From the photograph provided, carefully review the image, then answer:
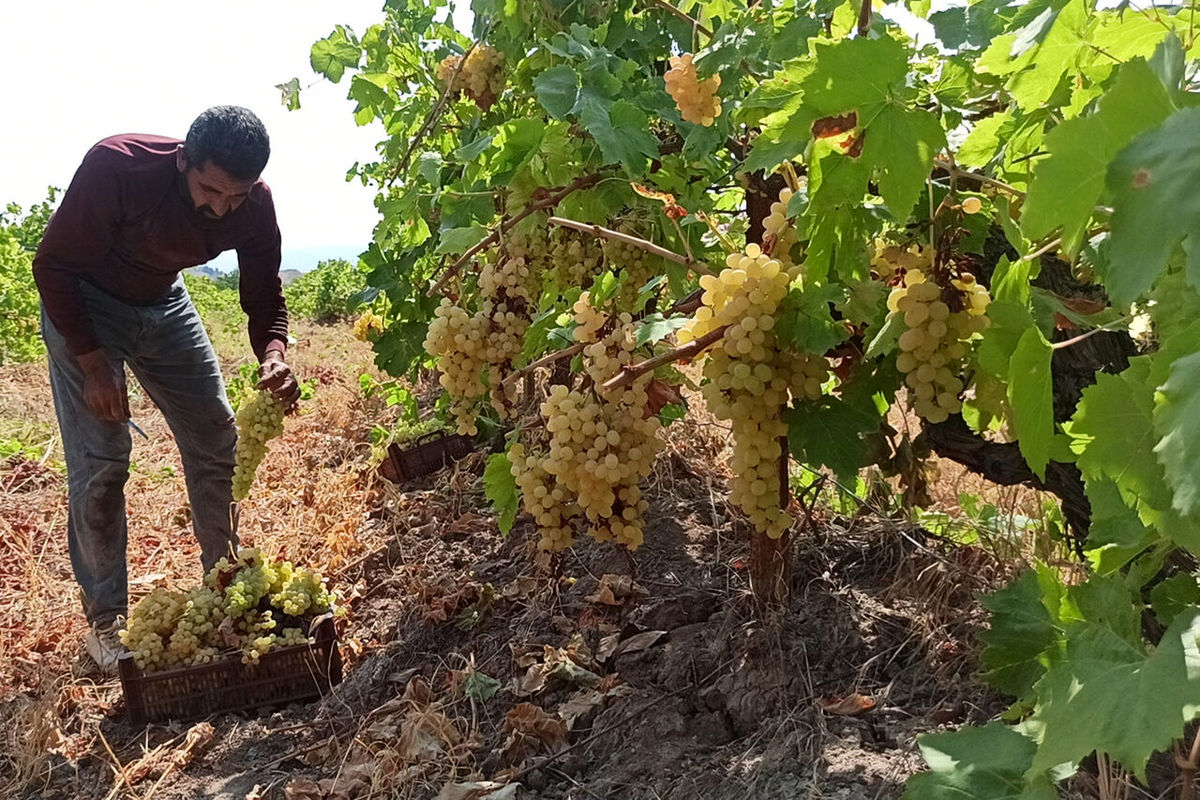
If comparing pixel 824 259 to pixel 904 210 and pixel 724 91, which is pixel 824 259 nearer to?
pixel 904 210

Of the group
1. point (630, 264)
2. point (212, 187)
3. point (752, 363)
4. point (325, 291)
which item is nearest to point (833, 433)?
point (752, 363)

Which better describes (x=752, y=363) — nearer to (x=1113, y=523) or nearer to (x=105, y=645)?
(x=1113, y=523)

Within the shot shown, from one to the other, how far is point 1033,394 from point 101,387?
11.4ft

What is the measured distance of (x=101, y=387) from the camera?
11.7ft

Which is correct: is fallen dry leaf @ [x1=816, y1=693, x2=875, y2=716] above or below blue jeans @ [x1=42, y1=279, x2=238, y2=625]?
below

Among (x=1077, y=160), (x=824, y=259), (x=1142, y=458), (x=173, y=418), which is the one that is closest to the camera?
(x=1077, y=160)

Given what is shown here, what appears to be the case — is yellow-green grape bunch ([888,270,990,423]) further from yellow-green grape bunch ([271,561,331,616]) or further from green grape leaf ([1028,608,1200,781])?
yellow-green grape bunch ([271,561,331,616])

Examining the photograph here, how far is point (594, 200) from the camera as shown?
2500 mm

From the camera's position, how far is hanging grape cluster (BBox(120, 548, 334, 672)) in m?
3.38

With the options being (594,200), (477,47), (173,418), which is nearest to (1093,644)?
(594,200)

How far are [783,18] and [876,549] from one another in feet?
5.63

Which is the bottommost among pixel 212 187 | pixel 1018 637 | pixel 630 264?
pixel 1018 637

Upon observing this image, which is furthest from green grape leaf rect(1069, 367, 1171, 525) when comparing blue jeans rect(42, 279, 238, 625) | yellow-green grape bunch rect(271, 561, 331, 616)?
blue jeans rect(42, 279, 238, 625)

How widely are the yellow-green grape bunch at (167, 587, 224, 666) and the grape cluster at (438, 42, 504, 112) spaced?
2.21 m
